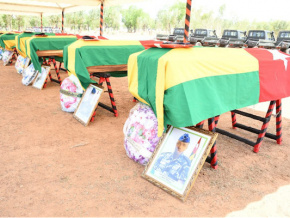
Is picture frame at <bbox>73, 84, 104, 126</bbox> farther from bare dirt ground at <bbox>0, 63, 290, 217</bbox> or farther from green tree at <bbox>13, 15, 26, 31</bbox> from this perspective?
green tree at <bbox>13, 15, 26, 31</bbox>

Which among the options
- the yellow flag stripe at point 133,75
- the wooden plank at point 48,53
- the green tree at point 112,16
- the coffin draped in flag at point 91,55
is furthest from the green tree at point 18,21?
the yellow flag stripe at point 133,75

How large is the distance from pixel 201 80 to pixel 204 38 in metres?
12.9

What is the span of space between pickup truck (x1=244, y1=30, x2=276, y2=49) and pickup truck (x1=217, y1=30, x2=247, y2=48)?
32 cm

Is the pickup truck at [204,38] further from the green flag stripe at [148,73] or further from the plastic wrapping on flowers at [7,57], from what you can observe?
the green flag stripe at [148,73]

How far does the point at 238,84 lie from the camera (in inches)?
93.4

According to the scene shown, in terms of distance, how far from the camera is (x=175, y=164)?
2.27m

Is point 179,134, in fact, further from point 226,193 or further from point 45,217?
point 45,217

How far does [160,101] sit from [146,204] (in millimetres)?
885

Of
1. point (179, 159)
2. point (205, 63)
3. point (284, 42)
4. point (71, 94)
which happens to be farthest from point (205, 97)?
point (284, 42)

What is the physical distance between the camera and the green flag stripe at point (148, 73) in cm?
210

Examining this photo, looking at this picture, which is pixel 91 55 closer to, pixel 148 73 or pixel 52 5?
pixel 148 73

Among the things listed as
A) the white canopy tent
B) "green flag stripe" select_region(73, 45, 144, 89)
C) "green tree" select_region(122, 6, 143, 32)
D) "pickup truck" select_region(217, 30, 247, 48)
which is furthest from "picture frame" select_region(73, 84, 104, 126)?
"green tree" select_region(122, 6, 143, 32)

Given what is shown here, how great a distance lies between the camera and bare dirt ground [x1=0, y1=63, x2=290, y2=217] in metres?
2.00

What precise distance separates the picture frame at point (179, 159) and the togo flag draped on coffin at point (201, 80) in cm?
31
